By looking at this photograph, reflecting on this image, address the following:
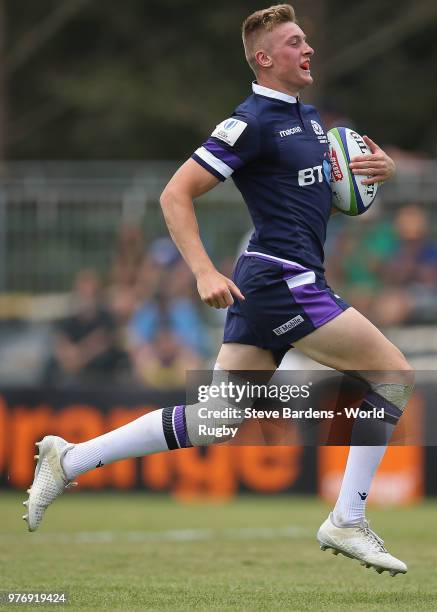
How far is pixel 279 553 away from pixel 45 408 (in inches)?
216

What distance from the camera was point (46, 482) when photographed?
660 cm

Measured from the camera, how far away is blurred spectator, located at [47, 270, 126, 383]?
45.1 ft

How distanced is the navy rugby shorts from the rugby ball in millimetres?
475

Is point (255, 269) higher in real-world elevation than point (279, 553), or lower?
higher

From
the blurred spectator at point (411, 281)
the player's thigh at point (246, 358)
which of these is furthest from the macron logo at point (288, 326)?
the blurred spectator at point (411, 281)

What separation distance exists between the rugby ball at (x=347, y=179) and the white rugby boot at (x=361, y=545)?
1.48m

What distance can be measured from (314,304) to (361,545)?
1103mm

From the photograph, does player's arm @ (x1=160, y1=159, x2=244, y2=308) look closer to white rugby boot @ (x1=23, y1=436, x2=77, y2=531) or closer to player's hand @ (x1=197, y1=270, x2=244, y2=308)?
player's hand @ (x1=197, y1=270, x2=244, y2=308)

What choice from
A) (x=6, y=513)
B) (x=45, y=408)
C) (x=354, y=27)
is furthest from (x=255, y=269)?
(x=354, y=27)

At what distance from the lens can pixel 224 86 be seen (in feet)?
68.9

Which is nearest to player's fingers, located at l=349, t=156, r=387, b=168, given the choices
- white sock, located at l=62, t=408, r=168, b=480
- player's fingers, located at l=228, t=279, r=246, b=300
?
player's fingers, located at l=228, t=279, r=246, b=300

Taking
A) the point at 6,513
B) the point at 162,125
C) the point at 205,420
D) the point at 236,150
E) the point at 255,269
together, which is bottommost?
the point at 6,513

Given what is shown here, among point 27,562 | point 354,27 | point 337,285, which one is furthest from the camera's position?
point 354,27

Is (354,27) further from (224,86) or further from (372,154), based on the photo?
(372,154)
